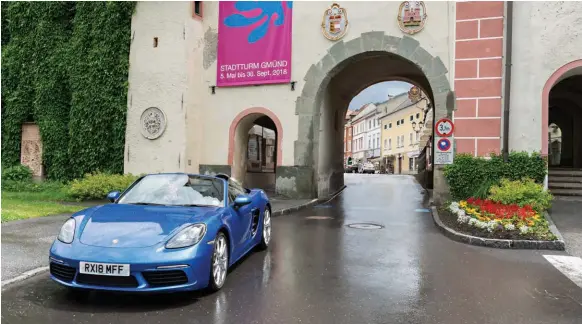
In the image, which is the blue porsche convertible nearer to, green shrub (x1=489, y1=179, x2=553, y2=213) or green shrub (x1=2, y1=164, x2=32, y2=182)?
green shrub (x1=489, y1=179, x2=553, y2=213)

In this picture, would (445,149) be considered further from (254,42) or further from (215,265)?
(215,265)

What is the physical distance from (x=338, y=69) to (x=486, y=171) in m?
6.29

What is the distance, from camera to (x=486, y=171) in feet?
42.5

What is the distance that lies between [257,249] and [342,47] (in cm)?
1026

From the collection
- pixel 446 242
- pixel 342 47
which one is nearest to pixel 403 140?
pixel 342 47

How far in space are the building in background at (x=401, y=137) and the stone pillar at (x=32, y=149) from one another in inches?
1786

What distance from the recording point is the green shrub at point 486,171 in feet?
41.4

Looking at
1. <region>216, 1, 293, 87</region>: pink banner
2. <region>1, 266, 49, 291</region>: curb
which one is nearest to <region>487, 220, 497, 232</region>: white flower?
<region>1, 266, 49, 291</region>: curb

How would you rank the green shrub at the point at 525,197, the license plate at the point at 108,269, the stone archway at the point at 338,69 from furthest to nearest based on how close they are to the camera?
1. the stone archway at the point at 338,69
2. the green shrub at the point at 525,197
3. the license plate at the point at 108,269

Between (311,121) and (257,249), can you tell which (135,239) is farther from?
(311,121)

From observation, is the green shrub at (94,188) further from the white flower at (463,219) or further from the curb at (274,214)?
the white flower at (463,219)

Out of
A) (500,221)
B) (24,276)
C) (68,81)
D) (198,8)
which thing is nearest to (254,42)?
(198,8)

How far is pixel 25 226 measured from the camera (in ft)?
28.4

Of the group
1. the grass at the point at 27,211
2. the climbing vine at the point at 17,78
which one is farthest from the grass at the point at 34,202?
the climbing vine at the point at 17,78
